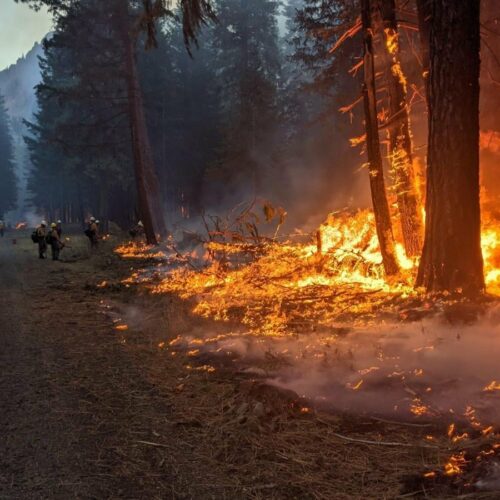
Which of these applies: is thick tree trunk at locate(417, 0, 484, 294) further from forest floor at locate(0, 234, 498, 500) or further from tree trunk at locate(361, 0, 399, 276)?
forest floor at locate(0, 234, 498, 500)

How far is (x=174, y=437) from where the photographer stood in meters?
3.88

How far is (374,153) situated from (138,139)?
16.2 meters

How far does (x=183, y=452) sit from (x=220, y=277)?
24.4 feet

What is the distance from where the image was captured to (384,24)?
28.4 feet

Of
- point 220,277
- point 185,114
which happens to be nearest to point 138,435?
point 220,277

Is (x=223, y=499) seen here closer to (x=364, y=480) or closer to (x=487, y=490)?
(x=364, y=480)

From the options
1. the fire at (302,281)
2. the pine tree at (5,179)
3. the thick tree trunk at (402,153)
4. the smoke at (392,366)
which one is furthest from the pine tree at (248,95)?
the pine tree at (5,179)

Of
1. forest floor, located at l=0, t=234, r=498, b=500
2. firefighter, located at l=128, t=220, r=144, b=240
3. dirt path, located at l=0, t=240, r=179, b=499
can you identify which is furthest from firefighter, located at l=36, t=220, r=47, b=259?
forest floor, located at l=0, t=234, r=498, b=500

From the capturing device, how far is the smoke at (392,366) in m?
4.06

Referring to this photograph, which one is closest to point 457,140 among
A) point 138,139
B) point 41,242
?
point 138,139

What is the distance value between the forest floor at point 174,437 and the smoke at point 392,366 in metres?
0.31

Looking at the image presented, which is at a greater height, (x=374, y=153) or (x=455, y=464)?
(x=374, y=153)

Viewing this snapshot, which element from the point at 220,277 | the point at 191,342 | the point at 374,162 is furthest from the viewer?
the point at 220,277

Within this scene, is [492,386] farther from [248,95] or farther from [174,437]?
[248,95]
